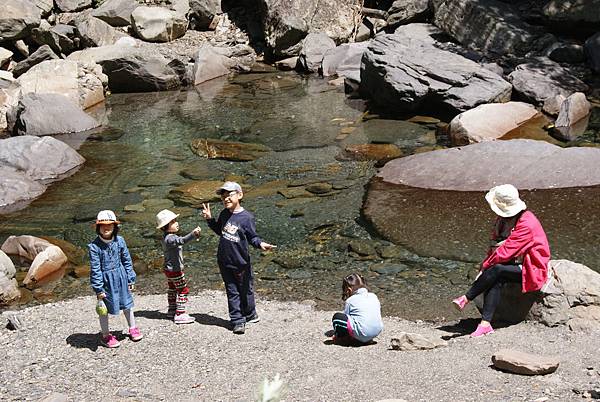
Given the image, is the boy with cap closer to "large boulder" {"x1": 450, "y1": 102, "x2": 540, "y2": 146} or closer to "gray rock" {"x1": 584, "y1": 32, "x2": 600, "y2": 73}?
"large boulder" {"x1": 450, "y1": 102, "x2": 540, "y2": 146}

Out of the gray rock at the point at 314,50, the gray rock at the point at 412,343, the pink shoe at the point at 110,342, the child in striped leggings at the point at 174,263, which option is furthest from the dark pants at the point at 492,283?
the gray rock at the point at 314,50

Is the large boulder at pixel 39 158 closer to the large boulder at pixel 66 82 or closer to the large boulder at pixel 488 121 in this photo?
the large boulder at pixel 66 82

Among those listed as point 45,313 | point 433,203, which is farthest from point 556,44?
point 45,313

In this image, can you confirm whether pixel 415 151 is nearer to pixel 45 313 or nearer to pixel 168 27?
pixel 45 313

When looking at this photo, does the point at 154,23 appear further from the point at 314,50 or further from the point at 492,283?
the point at 492,283

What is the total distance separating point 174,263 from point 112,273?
29.4 inches

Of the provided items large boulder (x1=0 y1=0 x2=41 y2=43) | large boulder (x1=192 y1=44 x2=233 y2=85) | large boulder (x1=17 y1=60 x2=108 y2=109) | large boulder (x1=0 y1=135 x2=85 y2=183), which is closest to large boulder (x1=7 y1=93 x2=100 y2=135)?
large boulder (x1=17 y1=60 x2=108 y2=109)

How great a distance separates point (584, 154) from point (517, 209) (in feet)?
21.2

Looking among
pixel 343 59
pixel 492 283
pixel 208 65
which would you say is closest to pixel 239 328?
pixel 492 283

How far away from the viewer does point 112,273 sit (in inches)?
284

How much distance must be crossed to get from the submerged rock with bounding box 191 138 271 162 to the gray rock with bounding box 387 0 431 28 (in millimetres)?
10238

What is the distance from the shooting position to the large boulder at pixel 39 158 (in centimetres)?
1498

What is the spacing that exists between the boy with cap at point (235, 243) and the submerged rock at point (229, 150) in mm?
7712

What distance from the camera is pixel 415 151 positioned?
1502cm
